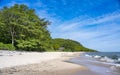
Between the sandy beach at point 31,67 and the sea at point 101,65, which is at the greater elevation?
the sandy beach at point 31,67

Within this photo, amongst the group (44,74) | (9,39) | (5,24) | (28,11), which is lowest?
(44,74)

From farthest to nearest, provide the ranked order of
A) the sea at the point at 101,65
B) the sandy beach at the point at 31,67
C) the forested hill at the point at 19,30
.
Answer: the forested hill at the point at 19,30, the sea at the point at 101,65, the sandy beach at the point at 31,67

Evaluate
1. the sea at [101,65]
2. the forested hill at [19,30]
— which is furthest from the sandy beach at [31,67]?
the forested hill at [19,30]

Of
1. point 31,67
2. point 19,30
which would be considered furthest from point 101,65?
point 19,30

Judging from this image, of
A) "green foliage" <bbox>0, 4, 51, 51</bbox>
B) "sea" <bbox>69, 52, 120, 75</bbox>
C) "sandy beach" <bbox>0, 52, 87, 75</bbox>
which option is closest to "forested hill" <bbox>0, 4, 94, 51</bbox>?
"green foliage" <bbox>0, 4, 51, 51</bbox>

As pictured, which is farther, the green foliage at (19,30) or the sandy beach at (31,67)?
the green foliage at (19,30)

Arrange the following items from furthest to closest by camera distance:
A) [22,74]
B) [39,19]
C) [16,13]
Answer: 1. [39,19]
2. [16,13]
3. [22,74]

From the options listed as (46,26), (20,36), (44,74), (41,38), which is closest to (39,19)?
(46,26)

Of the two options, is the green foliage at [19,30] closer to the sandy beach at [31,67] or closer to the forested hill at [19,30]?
the forested hill at [19,30]

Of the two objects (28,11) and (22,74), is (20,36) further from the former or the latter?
(22,74)

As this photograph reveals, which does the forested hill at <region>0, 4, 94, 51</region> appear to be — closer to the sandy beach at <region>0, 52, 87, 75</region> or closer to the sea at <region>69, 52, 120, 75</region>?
the sea at <region>69, 52, 120, 75</region>

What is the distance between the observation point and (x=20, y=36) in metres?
30.6

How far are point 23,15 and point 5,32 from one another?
3.88 m

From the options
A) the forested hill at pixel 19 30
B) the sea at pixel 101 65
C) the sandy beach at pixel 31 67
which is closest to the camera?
the sandy beach at pixel 31 67
